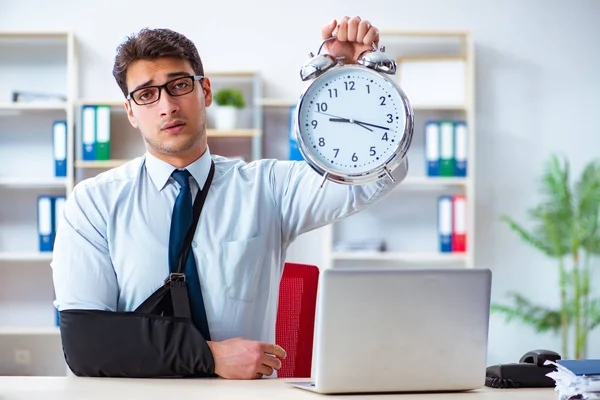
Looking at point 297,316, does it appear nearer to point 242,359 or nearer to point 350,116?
point 242,359

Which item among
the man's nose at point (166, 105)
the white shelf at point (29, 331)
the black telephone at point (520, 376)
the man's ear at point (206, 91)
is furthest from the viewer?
the white shelf at point (29, 331)

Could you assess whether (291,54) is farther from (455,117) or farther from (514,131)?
(514,131)

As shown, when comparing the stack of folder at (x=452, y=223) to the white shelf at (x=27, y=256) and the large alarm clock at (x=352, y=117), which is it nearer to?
the white shelf at (x=27, y=256)

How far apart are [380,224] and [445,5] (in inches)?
52.5

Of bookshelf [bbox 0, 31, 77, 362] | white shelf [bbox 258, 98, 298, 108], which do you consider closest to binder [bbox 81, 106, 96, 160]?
bookshelf [bbox 0, 31, 77, 362]

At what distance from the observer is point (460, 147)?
4.73m

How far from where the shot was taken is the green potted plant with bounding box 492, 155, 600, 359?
472 cm

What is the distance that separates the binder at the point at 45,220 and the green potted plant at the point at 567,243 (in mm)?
2477

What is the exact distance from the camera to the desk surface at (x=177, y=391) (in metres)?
1.50

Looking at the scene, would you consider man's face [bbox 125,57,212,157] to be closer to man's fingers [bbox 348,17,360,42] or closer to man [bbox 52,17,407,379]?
man [bbox 52,17,407,379]

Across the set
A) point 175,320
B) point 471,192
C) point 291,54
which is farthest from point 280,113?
point 175,320

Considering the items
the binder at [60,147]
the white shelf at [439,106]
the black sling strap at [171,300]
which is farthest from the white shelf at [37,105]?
the black sling strap at [171,300]

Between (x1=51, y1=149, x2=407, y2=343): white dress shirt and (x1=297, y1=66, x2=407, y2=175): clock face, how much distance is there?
18 centimetres

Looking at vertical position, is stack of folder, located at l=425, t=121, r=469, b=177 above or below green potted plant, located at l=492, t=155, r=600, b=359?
above
